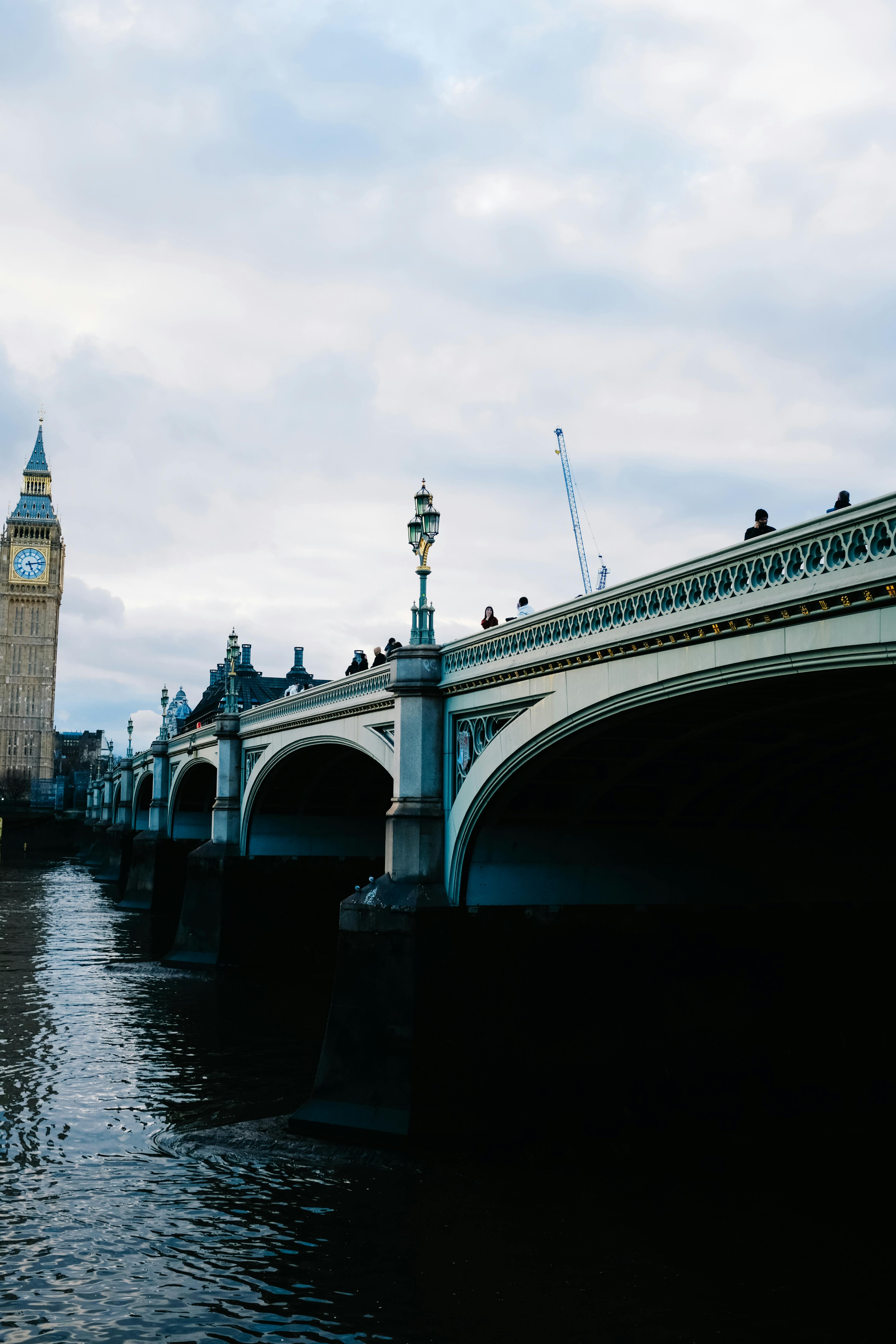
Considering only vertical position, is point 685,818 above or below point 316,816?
below

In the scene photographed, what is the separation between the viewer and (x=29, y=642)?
563 feet

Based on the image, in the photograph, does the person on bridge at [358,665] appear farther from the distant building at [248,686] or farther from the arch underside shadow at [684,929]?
the distant building at [248,686]

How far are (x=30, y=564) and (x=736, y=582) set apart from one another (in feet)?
569

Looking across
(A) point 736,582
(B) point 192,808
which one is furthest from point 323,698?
(B) point 192,808

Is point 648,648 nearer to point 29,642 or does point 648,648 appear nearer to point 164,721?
point 164,721

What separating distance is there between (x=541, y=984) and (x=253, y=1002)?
1439 centimetres

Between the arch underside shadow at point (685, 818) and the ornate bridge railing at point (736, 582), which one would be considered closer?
the ornate bridge railing at point (736, 582)

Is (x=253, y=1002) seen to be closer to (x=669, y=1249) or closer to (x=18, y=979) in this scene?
(x=18, y=979)

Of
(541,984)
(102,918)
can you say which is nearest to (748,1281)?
(541,984)

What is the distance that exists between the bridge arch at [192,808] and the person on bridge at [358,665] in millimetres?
25884

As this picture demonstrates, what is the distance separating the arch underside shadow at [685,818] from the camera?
695 inches

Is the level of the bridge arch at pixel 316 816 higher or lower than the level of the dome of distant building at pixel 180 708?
lower

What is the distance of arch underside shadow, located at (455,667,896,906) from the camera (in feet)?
57.9

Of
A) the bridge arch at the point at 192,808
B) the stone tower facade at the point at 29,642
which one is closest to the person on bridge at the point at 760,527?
the bridge arch at the point at 192,808
